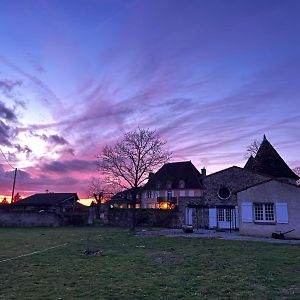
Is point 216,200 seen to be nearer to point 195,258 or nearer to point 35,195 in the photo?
point 195,258

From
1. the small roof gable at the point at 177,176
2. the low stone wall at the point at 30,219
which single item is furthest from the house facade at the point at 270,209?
the small roof gable at the point at 177,176

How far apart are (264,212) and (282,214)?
154 cm

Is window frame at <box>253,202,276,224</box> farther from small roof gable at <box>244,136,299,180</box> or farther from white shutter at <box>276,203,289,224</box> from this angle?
small roof gable at <box>244,136,299,180</box>

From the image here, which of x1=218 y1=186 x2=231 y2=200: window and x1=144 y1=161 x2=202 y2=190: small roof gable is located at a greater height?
x1=144 y1=161 x2=202 y2=190: small roof gable

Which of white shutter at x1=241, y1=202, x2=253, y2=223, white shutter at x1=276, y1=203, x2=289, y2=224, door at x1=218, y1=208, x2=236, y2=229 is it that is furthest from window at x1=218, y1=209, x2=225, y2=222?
white shutter at x1=276, y1=203, x2=289, y2=224

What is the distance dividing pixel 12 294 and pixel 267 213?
2335cm

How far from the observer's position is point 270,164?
43.6m

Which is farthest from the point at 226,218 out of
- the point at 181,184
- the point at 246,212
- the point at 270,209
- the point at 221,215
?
the point at 181,184

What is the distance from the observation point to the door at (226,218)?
1491 inches

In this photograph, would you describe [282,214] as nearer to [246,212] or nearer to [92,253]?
[246,212]

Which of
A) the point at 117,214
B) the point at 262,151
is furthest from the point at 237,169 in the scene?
the point at 117,214

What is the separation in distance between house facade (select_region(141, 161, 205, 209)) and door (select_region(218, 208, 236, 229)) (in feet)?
83.8

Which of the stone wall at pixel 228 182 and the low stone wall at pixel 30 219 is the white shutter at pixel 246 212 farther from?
the low stone wall at pixel 30 219

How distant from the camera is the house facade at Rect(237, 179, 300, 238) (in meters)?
26.6
